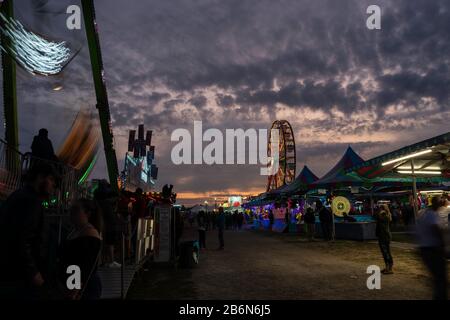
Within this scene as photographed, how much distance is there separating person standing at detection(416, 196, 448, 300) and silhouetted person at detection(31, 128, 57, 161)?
7.64 metres

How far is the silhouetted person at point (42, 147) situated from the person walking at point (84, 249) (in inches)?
218

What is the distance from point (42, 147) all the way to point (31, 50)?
4.90m

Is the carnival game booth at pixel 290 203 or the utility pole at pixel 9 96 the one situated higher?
the utility pole at pixel 9 96

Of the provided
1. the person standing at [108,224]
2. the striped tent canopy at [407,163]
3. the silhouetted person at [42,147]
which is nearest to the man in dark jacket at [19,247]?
the person standing at [108,224]

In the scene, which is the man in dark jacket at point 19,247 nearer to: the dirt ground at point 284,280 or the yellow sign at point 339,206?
the dirt ground at point 284,280

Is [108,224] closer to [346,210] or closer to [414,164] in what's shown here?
[414,164]

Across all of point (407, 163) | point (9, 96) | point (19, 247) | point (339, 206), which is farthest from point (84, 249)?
point (339, 206)

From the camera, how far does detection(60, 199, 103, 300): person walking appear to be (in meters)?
3.00

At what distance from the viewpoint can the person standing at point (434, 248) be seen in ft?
15.7

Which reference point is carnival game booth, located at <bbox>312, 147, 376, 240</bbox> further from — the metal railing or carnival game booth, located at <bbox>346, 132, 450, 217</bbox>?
the metal railing

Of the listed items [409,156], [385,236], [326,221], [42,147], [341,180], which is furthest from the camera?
[341,180]

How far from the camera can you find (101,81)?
1931 centimetres

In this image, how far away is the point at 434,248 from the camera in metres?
4.96
